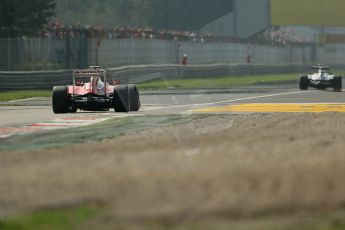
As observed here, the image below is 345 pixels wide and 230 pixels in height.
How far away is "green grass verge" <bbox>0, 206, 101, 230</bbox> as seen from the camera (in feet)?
26.8

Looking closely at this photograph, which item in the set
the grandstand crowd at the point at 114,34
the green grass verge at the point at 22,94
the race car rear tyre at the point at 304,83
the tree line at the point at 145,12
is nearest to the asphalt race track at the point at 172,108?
the green grass verge at the point at 22,94

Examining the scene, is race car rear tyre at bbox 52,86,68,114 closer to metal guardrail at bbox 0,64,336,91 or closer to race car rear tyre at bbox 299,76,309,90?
metal guardrail at bbox 0,64,336,91

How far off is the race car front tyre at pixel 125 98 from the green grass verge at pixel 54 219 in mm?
13467

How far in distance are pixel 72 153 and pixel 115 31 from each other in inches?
1468

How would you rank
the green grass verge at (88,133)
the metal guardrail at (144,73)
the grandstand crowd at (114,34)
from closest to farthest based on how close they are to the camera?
1. the green grass verge at (88,133)
2. the metal guardrail at (144,73)
3. the grandstand crowd at (114,34)

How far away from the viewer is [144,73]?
4766 centimetres

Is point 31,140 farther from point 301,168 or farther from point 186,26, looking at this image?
point 186,26

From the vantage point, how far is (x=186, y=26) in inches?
3071

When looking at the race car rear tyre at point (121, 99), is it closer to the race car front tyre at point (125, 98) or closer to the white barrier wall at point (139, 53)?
the race car front tyre at point (125, 98)

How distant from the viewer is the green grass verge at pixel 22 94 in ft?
109

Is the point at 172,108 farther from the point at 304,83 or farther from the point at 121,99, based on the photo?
the point at 304,83

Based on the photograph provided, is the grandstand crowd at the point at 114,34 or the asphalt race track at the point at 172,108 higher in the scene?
the grandstand crowd at the point at 114,34

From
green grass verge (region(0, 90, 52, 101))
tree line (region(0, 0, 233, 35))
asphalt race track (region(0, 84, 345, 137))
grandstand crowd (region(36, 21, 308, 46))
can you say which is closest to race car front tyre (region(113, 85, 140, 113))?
asphalt race track (region(0, 84, 345, 137))

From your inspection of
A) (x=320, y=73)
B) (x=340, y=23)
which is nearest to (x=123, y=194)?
(x=320, y=73)
